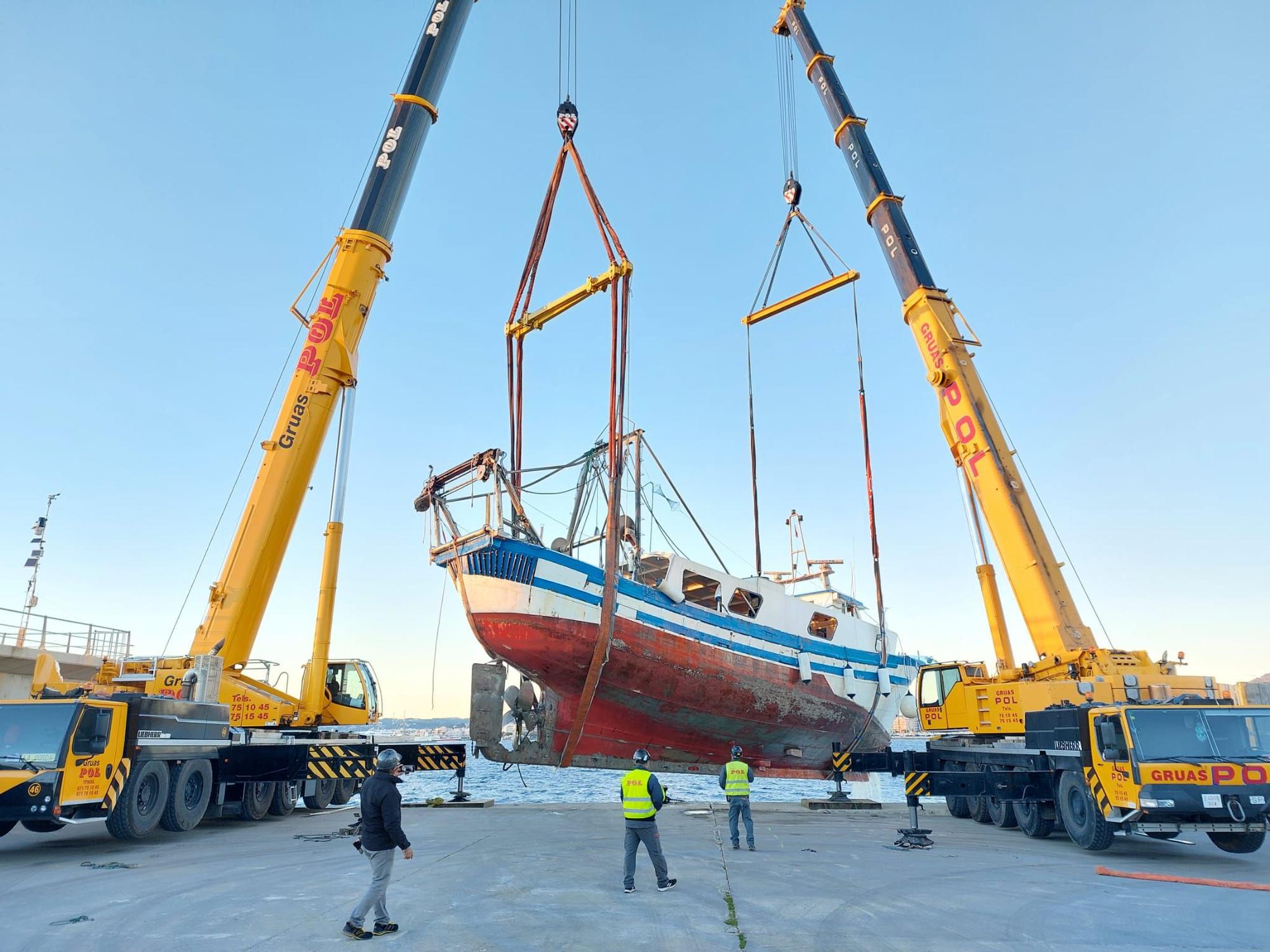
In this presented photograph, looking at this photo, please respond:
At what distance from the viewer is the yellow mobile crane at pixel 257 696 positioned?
372 inches

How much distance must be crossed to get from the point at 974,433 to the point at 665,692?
8628 millimetres

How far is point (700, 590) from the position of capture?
20.5 metres

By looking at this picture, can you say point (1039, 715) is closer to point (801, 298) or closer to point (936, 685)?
point (936, 685)

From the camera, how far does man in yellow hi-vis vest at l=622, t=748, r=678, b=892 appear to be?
724 centimetres

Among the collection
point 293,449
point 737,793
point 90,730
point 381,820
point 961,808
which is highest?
point 293,449

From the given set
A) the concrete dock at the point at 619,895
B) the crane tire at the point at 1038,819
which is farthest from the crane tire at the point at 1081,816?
the crane tire at the point at 1038,819

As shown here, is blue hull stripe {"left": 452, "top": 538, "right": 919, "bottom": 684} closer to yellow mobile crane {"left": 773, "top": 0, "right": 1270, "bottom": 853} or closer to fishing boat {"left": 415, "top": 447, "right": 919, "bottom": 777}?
fishing boat {"left": 415, "top": 447, "right": 919, "bottom": 777}

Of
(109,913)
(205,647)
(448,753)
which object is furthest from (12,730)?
(448,753)

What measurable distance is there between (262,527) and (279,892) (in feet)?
23.7

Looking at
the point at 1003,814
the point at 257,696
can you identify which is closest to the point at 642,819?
the point at 1003,814

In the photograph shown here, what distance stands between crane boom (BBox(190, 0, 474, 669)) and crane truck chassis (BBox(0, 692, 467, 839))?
5.45ft

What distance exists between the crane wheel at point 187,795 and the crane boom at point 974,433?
13677 millimetres

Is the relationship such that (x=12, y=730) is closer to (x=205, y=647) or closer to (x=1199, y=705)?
(x=205, y=647)

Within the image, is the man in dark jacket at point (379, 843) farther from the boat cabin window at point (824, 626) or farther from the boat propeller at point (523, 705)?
the boat cabin window at point (824, 626)
